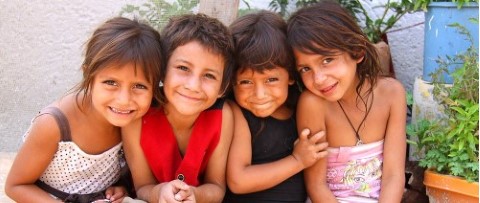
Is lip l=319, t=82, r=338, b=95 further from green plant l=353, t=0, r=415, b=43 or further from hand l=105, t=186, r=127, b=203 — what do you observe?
green plant l=353, t=0, r=415, b=43

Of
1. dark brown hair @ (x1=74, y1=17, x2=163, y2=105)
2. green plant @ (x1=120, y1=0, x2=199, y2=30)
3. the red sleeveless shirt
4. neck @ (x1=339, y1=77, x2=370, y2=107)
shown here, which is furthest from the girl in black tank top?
green plant @ (x1=120, y1=0, x2=199, y2=30)

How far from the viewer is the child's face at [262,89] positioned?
2520 millimetres

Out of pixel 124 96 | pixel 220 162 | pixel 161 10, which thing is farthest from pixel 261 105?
pixel 161 10

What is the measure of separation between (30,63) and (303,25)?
7.00ft

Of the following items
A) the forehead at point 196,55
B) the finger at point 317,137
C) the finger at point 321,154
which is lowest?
the finger at point 321,154

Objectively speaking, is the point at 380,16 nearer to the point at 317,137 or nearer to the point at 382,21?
the point at 382,21

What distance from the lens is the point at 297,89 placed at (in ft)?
9.08

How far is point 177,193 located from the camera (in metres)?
2.32

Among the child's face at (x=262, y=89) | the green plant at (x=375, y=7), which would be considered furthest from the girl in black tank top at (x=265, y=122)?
the green plant at (x=375, y=7)

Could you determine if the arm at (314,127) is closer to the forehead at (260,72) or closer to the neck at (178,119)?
the forehead at (260,72)

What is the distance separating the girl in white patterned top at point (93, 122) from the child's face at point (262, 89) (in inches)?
12.9

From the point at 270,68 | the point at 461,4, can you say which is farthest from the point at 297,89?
the point at 461,4

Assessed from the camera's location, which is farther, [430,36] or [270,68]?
[430,36]

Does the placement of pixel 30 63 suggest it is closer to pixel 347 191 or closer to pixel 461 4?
pixel 347 191
